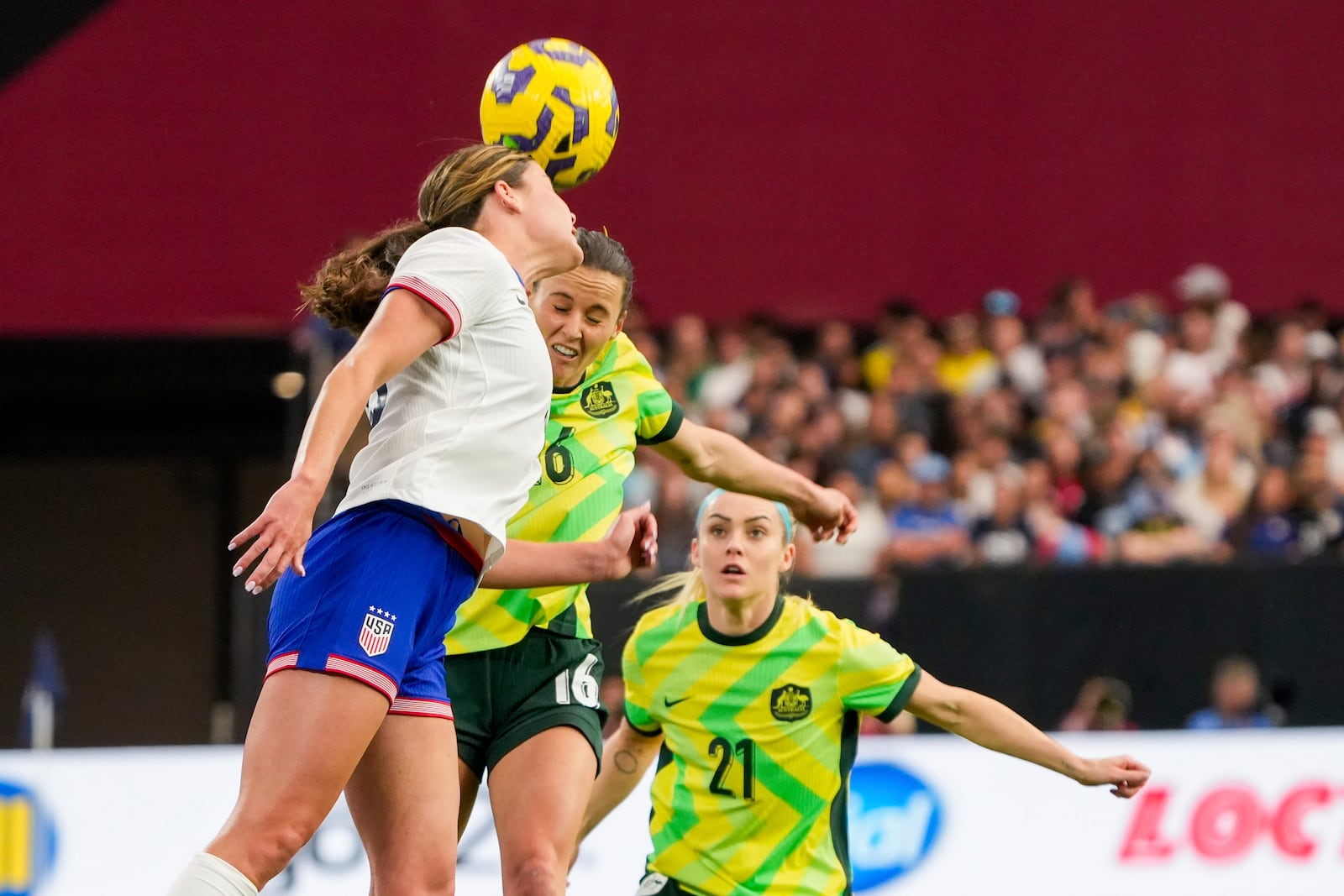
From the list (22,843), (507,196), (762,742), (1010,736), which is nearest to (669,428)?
(762,742)

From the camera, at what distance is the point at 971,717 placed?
4.98 m

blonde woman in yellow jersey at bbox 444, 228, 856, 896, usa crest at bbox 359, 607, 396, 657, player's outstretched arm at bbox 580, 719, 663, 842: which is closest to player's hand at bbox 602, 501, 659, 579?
blonde woman in yellow jersey at bbox 444, 228, 856, 896

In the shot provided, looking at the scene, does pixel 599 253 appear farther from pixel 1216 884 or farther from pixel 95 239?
pixel 95 239

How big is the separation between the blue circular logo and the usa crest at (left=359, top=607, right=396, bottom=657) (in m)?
4.35

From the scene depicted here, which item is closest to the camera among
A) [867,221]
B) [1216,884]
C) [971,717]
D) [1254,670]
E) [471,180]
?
[471,180]

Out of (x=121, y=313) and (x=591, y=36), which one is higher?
(x=591, y=36)

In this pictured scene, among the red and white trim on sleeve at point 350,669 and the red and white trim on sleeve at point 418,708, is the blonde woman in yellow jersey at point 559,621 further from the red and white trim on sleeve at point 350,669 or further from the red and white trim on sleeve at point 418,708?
the red and white trim on sleeve at point 350,669

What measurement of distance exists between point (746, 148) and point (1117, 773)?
10168 mm

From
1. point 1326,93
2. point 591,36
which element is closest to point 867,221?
point 591,36

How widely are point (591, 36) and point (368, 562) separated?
11.1 metres

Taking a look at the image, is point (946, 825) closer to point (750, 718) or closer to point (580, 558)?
point (750, 718)

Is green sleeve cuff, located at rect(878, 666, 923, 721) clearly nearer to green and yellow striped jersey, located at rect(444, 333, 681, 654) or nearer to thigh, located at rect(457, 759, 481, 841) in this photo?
green and yellow striped jersey, located at rect(444, 333, 681, 654)

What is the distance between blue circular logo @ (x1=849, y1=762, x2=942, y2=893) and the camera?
744 centimetres

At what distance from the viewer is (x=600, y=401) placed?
15.5 feet
